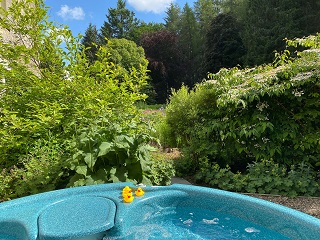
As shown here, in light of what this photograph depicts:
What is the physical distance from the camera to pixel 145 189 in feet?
8.26

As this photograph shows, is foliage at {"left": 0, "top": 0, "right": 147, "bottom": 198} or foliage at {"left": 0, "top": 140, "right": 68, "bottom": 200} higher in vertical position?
foliage at {"left": 0, "top": 0, "right": 147, "bottom": 198}

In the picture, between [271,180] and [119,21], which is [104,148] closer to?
[271,180]

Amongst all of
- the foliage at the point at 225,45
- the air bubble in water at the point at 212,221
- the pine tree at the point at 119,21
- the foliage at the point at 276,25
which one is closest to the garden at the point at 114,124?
the air bubble in water at the point at 212,221

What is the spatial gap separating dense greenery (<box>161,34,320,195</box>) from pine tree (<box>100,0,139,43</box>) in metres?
28.6

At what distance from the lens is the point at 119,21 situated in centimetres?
3078

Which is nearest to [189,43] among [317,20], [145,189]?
[317,20]

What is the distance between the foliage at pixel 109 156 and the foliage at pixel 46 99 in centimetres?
29

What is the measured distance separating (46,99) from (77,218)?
6.05 feet

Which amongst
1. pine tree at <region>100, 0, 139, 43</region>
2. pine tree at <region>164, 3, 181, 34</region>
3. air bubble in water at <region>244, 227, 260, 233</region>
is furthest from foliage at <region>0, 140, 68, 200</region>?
pine tree at <region>100, 0, 139, 43</region>

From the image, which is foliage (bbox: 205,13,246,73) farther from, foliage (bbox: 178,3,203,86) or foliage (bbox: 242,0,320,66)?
foliage (bbox: 178,3,203,86)

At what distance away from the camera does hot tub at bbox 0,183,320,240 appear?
73.9 inches

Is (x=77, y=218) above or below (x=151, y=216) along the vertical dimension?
above

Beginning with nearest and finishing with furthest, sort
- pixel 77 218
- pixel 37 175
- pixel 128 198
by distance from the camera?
pixel 77 218, pixel 128 198, pixel 37 175

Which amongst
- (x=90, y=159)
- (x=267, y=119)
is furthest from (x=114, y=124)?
(x=267, y=119)
